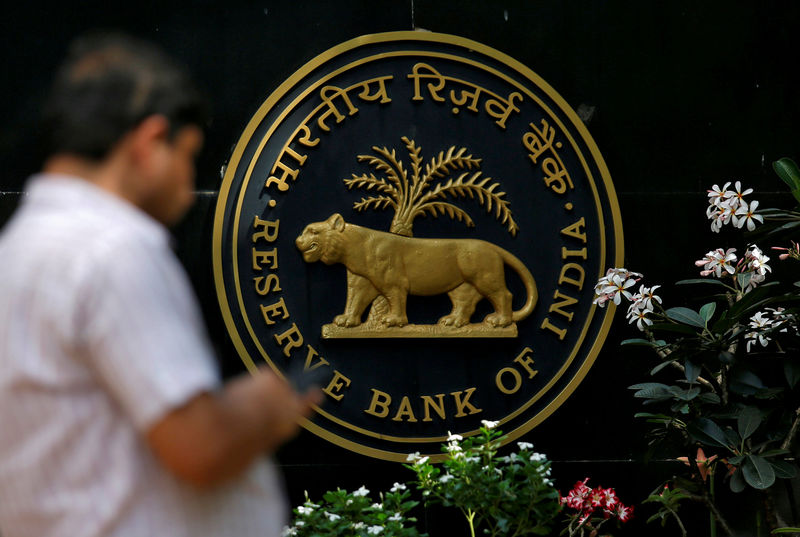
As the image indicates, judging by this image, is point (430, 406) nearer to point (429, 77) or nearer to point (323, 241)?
point (323, 241)

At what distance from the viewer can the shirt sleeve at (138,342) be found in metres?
1.09

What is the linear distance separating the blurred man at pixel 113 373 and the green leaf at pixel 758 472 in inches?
109

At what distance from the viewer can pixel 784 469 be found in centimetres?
365

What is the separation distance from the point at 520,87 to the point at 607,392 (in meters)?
1.37

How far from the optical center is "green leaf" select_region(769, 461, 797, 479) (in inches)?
143

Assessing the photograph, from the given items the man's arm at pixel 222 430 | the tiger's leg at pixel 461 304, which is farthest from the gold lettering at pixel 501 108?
the man's arm at pixel 222 430

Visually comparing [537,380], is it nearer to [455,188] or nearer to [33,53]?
[455,188]

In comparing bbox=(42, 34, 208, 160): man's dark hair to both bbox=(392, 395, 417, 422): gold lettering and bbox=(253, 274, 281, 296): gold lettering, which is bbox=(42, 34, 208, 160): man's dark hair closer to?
bbox=(253, 274, 281, 296): gold lettering

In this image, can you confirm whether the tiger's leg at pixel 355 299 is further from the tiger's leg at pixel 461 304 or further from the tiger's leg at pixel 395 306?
the tiger's leg at pixel 461 304

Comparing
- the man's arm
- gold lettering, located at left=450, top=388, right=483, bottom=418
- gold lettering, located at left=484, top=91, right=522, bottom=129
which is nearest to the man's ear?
the man's arm

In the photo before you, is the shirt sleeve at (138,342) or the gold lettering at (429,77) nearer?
the shirt sleeve at (138,342)

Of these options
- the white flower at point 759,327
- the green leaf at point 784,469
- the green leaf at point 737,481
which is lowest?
the green leaf at point 737,481

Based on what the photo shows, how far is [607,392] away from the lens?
4.43 metres

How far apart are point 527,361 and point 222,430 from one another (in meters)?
3.32
